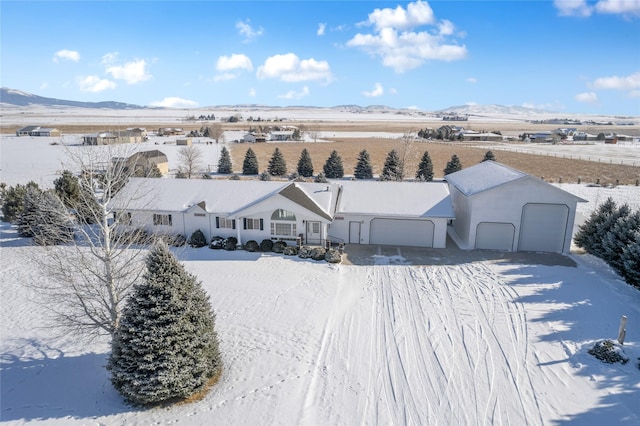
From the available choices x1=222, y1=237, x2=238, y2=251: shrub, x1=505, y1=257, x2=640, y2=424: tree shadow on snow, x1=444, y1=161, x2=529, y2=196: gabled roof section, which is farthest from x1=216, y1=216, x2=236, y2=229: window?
x1=505, y1=257, x2=640, y2=424: tree shadow on snow

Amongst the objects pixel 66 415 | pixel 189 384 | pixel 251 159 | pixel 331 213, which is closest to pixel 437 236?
pixel 331 213

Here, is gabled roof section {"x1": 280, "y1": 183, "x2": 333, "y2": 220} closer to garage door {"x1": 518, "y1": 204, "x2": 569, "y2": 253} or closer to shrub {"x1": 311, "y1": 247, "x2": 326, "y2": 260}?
shrub {"x1": 311, "y1": 247, "x2": 326, "y2": 260}

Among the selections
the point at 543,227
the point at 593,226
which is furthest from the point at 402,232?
the point at 593,226

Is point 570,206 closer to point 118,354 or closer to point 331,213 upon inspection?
point 331,213

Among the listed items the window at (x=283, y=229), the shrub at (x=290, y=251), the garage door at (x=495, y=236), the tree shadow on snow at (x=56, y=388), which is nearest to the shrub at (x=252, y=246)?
the window at (x=283, y=229)

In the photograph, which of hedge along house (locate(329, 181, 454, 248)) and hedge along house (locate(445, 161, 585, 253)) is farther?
hedge along house (locate(329, 181, 454, 248))

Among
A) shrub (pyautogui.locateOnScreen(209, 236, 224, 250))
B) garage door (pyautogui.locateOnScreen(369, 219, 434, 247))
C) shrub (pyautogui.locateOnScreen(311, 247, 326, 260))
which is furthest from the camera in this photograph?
garage door (pyautogui.locateOnScreen(369, 219, 434, 247))

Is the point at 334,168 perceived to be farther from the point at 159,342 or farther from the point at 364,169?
the point at 159,342
